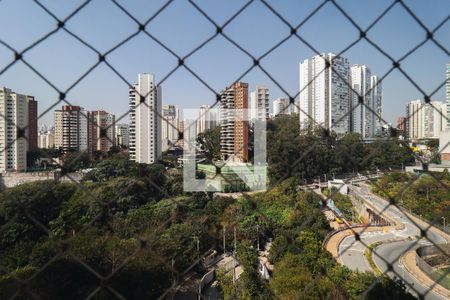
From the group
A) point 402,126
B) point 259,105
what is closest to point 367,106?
point 402,126

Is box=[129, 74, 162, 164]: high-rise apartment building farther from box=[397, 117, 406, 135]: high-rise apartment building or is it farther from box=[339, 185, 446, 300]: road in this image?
box=[339, 185, 446, 300]: road

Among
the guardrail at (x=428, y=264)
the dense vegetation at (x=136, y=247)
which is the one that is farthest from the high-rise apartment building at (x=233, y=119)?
the guardrail at (x=428, y=264)

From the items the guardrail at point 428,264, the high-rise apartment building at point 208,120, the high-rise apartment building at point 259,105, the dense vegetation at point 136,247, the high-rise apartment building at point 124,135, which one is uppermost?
the high-rise apartment building at point 259,105

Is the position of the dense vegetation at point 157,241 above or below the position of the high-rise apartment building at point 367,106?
below

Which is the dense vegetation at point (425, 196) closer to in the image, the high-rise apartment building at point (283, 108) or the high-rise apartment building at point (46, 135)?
the high-rise apartment building at point (283, 108)

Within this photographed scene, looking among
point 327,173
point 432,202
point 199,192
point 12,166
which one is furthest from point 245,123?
point 327,173

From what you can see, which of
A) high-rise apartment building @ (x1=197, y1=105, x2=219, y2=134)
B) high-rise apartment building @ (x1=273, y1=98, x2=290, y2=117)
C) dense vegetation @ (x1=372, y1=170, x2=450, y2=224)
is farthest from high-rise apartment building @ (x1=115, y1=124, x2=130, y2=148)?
dense vegetation @ (x1=372, y1=170, x2=450, y2=224)
